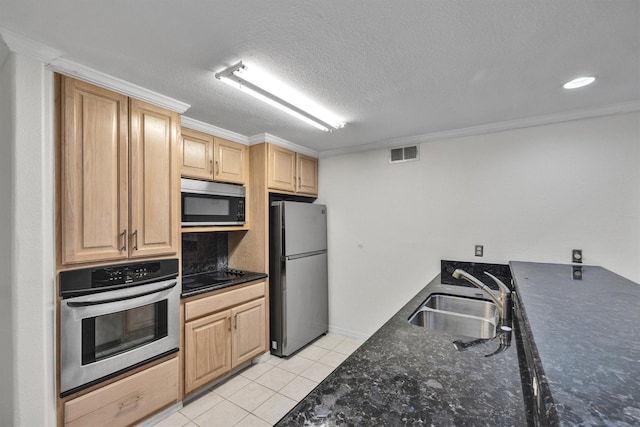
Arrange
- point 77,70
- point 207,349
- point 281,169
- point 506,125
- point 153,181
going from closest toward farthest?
point 77,70 → point 153,181 → point 207,349 → point 506,125 → point 281,169

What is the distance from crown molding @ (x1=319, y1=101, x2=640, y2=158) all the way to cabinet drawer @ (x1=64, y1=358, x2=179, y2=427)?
2.79 metres

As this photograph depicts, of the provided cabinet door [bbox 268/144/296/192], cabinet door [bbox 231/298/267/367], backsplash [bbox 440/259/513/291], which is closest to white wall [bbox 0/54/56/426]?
cabinet door [bbox 231/298/267/367]

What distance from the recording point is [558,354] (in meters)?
0.76

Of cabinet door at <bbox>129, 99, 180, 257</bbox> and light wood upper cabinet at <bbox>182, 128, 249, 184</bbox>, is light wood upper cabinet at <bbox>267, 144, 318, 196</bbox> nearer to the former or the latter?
light wood upper cabinet at <bbox>182, 128, 249, 184</bbox>

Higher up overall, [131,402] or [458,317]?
[458,317]

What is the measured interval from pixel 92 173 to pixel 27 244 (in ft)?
1.58

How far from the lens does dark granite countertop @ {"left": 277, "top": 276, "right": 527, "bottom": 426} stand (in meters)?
0.72

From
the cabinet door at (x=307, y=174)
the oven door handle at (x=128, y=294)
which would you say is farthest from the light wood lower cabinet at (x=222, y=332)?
the cabinet door at (x=307, y=174)

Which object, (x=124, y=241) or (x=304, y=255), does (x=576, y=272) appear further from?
(x=124, y=241)

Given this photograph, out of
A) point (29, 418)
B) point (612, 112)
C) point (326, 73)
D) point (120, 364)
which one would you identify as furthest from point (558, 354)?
point (612, 112)

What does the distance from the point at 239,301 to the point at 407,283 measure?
1762 mm

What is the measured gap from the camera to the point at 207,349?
2281mm

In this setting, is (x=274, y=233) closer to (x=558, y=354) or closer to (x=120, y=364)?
(x=120, y=364)

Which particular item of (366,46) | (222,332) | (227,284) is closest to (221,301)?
(227,284)
